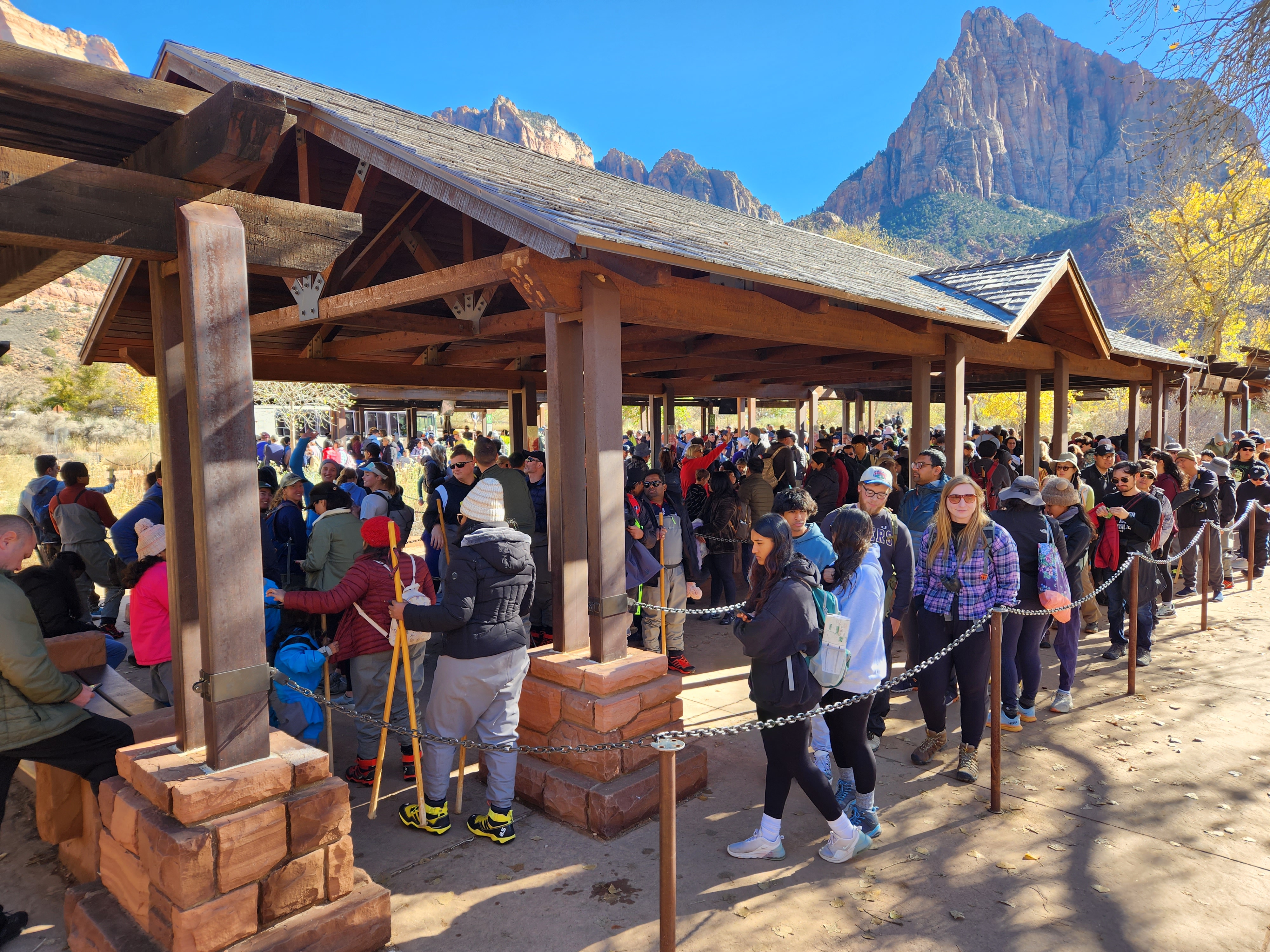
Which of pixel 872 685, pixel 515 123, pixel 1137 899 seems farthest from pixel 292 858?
pixel 515 123

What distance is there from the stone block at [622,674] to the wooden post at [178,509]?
6.19 ft

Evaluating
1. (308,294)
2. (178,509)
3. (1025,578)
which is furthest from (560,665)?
(308,294)

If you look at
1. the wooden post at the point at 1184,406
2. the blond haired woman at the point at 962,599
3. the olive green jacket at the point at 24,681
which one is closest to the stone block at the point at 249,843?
the olive green jacket at the point at 24,681

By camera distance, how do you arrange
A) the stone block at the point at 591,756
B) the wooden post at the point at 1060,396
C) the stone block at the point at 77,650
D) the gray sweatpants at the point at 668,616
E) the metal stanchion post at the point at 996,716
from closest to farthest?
the stone block at the point at 77,650, the stone block at the point at 591,756, the metal stanchion post at the point at 996,716, the gray sweatpants at the point at 668,616, the wooden post at the point at 1060,396

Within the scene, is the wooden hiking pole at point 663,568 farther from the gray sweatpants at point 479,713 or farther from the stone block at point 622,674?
the gray sweatpants at point 479,713

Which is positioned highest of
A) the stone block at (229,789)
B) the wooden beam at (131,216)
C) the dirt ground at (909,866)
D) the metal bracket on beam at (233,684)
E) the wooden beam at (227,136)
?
the wooden beam at (227,136)

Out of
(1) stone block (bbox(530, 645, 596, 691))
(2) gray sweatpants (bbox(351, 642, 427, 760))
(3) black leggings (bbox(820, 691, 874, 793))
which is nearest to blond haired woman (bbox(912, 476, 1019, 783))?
(3) black leggings (bbox(820, 691, 874, 793))

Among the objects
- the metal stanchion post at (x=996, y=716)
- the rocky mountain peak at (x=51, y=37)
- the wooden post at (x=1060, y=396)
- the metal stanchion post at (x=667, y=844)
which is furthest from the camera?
the rocky mountain peak at (x=51, y=37)

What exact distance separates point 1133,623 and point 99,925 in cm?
675

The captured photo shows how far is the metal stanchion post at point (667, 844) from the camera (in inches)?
94.1

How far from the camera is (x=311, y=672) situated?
4.05 m

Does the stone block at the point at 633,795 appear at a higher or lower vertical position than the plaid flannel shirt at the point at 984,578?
lower

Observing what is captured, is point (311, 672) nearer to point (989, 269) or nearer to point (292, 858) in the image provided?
point (292, 858)

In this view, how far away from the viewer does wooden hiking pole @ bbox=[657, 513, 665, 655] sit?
616 centimetres
